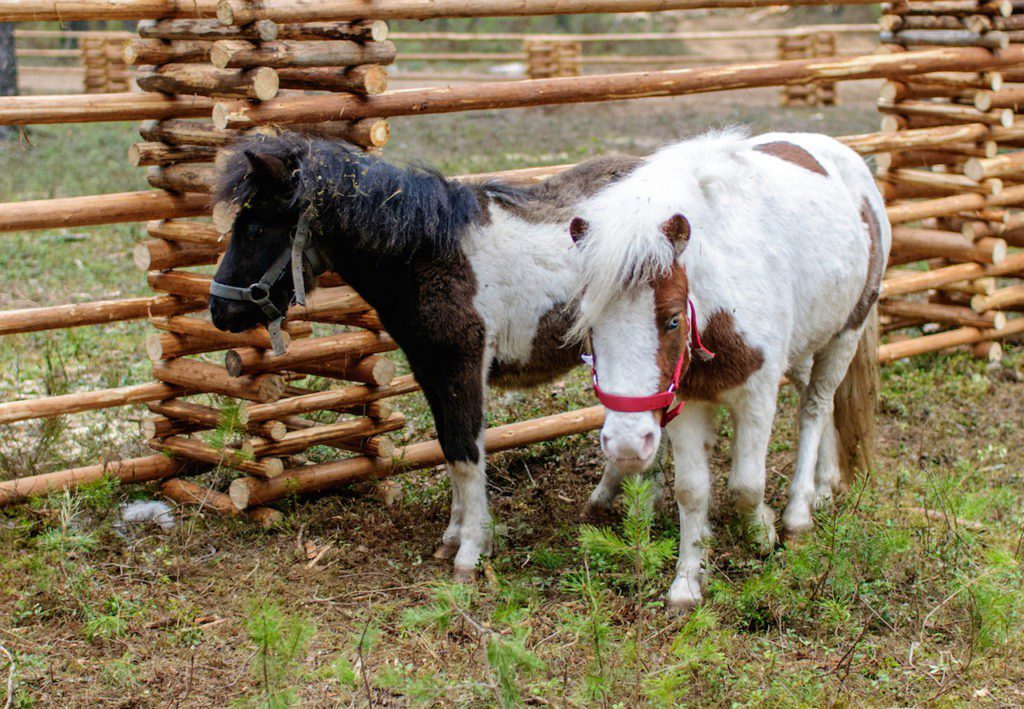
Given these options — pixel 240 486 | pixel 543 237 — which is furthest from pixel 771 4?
pixel 240 486

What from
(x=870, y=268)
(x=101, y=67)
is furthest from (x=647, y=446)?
(x=101, y=67)

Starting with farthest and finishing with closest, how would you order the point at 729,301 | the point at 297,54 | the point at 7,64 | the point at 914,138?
the point at 7,64
the point at 914,138
the point at 297,54
the point at 729,301

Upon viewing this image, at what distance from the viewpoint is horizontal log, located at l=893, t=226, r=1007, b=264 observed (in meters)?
8.14

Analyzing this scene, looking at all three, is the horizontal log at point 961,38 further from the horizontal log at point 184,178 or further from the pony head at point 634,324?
the horizontal log at point 184,178

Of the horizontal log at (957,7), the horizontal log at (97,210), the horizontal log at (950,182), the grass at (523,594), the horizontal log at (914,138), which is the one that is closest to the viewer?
the grass at (523,594)

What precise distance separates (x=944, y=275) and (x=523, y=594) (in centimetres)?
527

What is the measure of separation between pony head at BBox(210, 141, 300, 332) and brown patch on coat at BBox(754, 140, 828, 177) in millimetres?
2266

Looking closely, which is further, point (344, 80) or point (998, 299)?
point (998, 299)

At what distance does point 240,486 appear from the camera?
5.12 metres

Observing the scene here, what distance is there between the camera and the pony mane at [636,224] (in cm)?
363

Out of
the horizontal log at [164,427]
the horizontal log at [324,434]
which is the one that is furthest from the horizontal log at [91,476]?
the horizontal log at [324,434]

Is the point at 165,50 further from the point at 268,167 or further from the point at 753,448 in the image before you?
the point at 753,448

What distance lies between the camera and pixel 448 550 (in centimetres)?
496

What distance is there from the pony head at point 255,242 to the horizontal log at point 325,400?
74 cm
